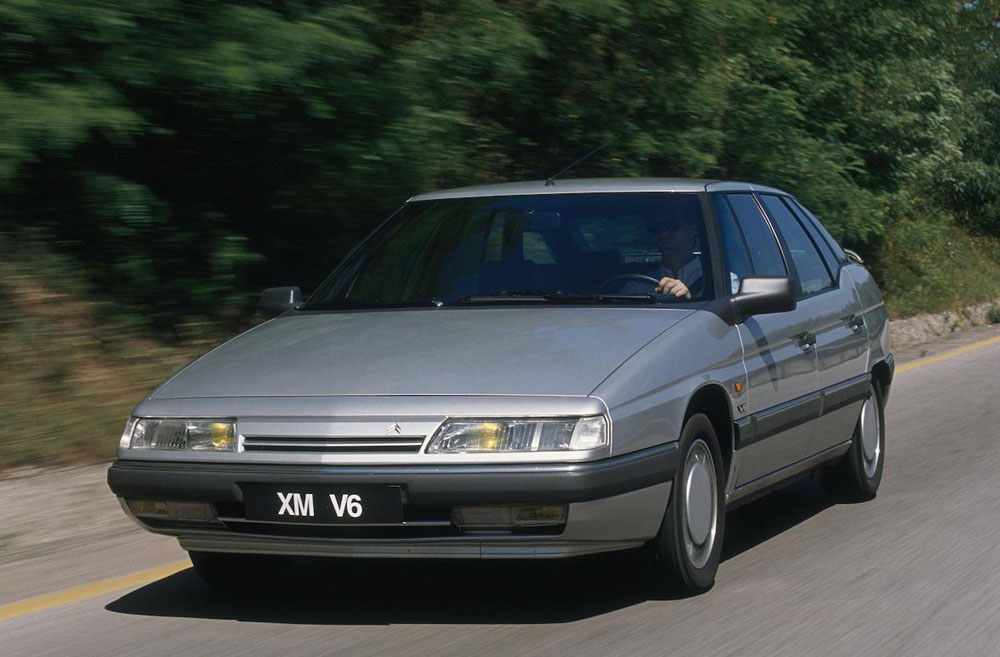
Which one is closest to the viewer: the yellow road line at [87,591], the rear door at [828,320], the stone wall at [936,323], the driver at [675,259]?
the yellow road line at [87,591]

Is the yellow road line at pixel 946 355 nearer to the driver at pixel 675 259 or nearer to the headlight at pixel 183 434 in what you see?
the driver at pixel 675 259

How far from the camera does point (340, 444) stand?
15.9 ft

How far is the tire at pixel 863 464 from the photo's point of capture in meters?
7.52

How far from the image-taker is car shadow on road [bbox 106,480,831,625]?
5305 mm

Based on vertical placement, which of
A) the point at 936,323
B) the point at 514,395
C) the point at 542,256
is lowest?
the point at 936,323

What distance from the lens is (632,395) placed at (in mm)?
4988

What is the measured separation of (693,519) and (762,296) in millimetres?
1008

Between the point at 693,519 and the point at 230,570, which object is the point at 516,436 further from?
the point at 230,570

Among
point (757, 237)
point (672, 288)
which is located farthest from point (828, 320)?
point (672, 288)

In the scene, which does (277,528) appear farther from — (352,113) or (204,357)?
(352,113)

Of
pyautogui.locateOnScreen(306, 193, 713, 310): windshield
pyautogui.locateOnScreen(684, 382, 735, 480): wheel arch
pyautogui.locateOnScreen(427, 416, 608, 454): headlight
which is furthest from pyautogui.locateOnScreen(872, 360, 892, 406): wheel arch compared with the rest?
pyautogui.locateOnScreen(427, 416, 608, 454): headlight

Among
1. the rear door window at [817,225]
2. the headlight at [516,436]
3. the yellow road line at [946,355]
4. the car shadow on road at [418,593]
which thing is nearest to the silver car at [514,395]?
the headlight at [516,436]

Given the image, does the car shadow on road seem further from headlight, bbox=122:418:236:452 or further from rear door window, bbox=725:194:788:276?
rear door window, bbox=725:194:788:276

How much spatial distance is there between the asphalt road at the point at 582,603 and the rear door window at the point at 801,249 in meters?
1.13
